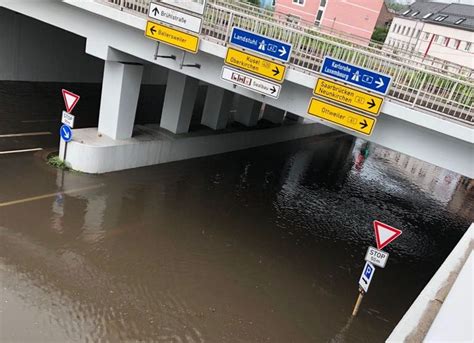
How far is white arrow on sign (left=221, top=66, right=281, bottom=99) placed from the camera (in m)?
10.1

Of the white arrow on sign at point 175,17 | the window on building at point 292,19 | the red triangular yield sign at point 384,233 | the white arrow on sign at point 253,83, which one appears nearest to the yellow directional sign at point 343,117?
the white arrow on sign at point 253,83

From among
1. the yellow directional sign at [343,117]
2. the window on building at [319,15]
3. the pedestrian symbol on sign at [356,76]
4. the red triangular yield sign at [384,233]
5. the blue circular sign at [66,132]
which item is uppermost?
the window on building at [319,15]

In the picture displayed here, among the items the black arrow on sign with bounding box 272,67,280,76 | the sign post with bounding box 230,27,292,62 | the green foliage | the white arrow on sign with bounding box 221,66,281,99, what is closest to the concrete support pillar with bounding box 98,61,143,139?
the white arrow on sign with bounding box 221,66,281,99

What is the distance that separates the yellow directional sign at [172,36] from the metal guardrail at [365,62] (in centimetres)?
34

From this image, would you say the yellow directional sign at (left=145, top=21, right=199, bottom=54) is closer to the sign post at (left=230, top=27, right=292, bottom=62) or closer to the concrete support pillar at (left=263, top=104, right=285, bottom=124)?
the sign post at (left=230, top=27, right=292, bottom=62)

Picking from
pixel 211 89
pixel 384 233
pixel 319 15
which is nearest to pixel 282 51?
pixel 384 233

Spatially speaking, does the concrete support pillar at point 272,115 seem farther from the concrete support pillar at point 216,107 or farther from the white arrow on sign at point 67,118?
the white arrow on sign at point 67,118

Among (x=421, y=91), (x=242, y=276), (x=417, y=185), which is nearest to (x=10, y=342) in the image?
(x=242, y=276)

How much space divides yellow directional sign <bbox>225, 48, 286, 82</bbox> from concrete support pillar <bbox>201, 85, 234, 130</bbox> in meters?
8.29

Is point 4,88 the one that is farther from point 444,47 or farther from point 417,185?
point 444,47

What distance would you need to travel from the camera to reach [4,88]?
63.8 ft

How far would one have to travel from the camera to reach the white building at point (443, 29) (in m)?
48.8

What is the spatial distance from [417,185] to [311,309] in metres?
16.9

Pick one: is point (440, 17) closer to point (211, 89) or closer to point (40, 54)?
point (211, 89)
